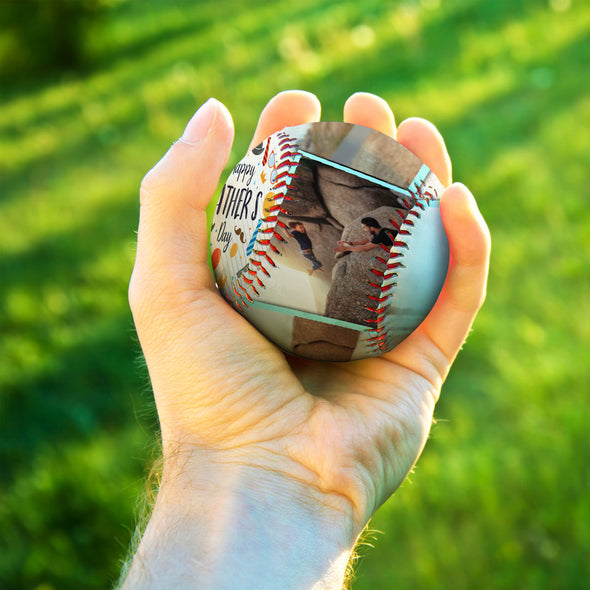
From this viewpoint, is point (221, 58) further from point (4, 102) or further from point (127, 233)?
point (127, 233)

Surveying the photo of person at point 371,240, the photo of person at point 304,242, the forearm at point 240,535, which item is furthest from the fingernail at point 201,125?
the forearm at point 240,535

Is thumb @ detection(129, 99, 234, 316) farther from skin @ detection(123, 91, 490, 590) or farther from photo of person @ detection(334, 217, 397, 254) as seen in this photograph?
photo of person @ detection(334, 217, 397, 254)

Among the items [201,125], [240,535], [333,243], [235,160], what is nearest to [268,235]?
[333,243]

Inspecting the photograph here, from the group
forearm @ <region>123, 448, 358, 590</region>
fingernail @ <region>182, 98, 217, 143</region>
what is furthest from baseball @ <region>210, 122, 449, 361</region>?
forearm @ <region>123, 448, 358, 590</region>

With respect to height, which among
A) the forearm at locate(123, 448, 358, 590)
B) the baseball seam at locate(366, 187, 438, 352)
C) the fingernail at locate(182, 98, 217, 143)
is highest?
the fingernail at locate(182, 98, 217, 143)

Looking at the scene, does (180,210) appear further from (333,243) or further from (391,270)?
(391,270)

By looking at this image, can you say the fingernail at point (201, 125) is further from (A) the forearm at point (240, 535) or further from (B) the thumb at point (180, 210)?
(A) the forearm at point (240, 535)

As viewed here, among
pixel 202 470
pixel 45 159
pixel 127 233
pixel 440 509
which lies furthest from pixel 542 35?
pixel 202 470
